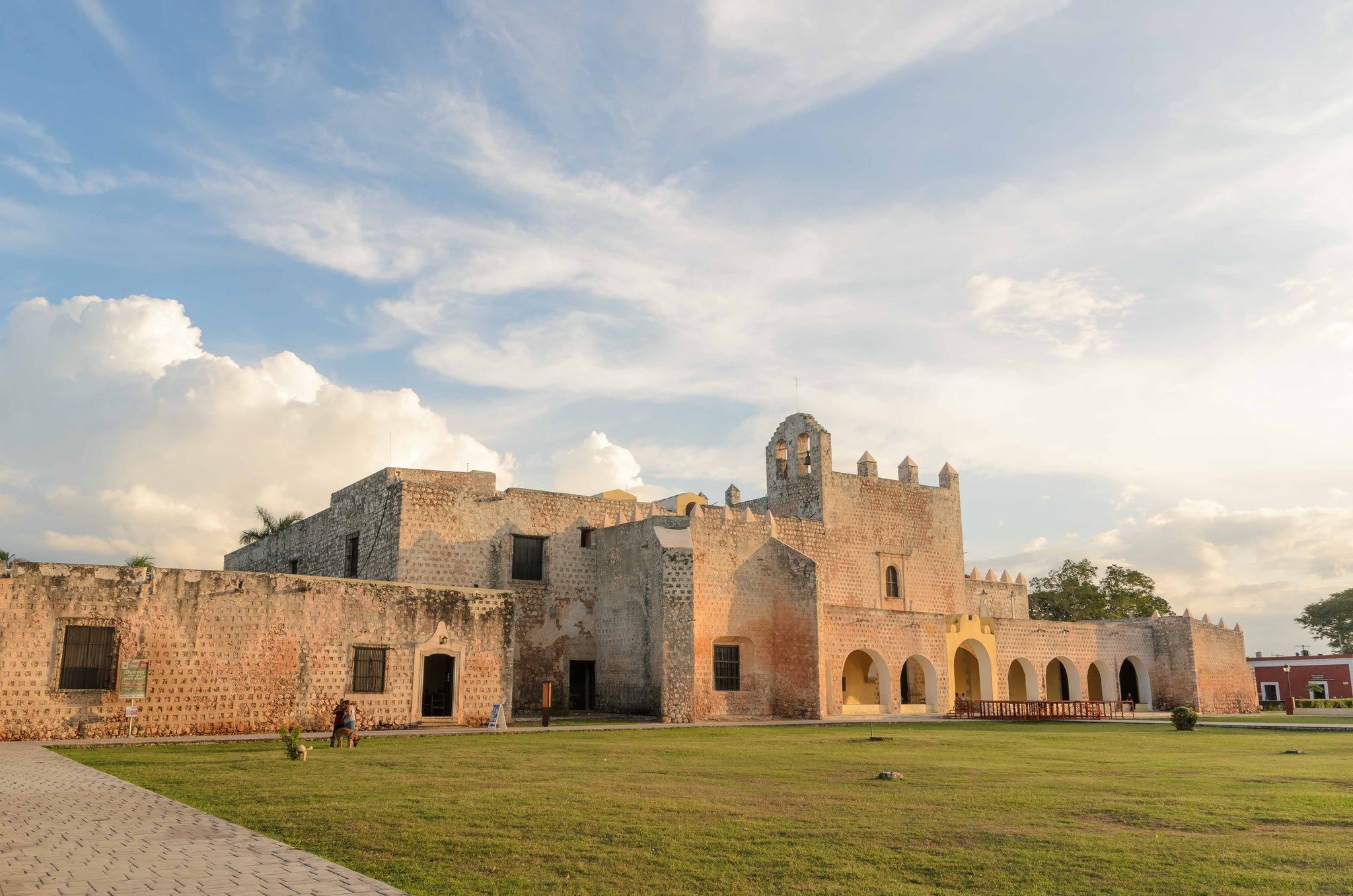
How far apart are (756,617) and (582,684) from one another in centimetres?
542

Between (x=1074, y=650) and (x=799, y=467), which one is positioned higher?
(x=799, y=467)

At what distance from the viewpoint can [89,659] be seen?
59.1 feet

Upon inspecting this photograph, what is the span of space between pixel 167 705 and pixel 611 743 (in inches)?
340

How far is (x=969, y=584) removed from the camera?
1487 inches

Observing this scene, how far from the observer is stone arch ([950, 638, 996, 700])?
3250cm

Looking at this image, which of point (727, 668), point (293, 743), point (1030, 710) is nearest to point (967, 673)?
point (1030, 710)

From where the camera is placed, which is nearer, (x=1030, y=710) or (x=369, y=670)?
(x=369, y=670)

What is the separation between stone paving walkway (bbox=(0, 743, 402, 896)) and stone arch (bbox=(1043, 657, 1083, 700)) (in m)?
31.3

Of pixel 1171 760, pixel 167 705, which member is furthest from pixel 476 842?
pixel 167 705

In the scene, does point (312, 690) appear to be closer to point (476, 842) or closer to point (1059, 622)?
point (476, 842)

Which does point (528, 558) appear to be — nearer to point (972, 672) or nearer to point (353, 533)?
point (353, 533)

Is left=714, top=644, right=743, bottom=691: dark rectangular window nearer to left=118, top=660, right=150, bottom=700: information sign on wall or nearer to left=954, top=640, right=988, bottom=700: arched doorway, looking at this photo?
left=954, top=640, right=988, bottom=700: arched doorway

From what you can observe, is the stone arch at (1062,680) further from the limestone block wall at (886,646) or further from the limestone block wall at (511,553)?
the limestone block wall at (511,553)

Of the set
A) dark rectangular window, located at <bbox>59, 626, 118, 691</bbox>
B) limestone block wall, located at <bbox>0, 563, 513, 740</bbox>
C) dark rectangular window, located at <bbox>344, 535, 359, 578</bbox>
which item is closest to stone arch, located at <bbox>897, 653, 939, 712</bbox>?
limestone block wall, located at <bbox>0, 563, 513, 740</bbox>
